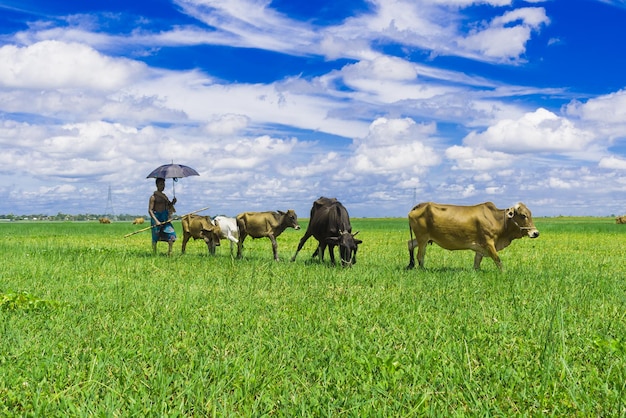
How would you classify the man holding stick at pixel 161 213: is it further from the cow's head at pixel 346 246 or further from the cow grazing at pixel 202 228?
the cow's head at pixel 346 246

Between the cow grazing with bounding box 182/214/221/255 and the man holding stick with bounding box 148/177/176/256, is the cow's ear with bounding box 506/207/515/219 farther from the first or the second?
the man holding stick with bounding box 148/177/176/256

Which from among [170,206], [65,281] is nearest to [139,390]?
[65,281]

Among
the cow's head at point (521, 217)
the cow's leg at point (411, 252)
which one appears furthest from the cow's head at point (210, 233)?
the cow's head at point (521, 217)

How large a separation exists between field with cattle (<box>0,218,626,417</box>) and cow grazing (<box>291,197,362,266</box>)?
281 centimetres

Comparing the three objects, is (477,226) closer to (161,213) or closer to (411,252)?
(411,252)

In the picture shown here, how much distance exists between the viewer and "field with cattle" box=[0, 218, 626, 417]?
414 cm

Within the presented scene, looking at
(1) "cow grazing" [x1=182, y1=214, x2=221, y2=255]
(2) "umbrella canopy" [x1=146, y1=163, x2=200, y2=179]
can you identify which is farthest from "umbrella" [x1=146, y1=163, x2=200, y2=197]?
(1) "cow grazing" [x1=182, y1=214, x2=221, y2=255]

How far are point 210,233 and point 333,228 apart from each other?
177 inches

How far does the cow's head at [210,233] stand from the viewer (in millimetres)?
16500

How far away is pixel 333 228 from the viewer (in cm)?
1392

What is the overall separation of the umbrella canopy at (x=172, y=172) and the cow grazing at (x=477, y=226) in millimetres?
6871

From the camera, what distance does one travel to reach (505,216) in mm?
12320

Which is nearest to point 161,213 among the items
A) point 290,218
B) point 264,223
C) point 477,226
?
point 264,223

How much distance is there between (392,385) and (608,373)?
1870 millimetres
